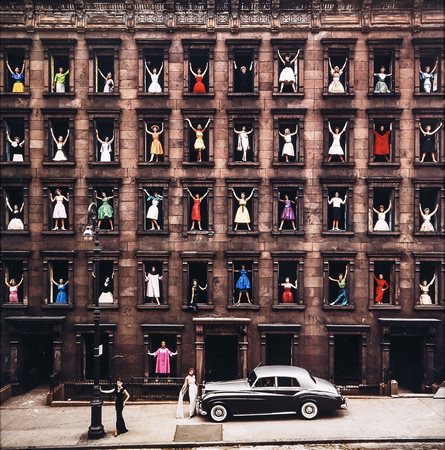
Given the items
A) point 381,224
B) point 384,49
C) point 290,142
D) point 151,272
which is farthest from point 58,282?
point 384,49

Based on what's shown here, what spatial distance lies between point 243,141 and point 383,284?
9476 mm

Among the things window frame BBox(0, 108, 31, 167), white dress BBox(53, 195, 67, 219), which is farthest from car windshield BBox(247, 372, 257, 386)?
window frame BBox(0, 108, 31, 167)

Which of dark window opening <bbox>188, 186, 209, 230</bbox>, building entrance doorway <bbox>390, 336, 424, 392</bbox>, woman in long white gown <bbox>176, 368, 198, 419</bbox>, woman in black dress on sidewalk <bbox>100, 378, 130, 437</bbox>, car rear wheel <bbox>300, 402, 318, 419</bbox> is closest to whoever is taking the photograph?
woman in black dress on sidewalk <bbox>100, 378, 130, 437</bbox>

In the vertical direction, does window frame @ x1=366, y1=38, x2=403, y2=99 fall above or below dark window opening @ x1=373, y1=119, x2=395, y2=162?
above

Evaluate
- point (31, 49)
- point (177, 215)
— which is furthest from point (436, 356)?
point (31, 49)

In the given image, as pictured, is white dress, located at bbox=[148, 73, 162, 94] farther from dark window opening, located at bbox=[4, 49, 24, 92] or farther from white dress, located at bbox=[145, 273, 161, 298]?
white dress, located at bbox=[145, 273, 161, 298]

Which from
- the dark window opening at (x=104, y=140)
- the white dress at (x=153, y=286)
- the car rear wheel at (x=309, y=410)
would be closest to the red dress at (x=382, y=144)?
the car rear wheel at (x=309, y=410)

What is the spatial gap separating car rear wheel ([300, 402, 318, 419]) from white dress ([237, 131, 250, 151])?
38.1 ft

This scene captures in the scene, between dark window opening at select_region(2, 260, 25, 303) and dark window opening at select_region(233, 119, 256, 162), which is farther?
dark window opening at select_region(2, 260, 25, 303)

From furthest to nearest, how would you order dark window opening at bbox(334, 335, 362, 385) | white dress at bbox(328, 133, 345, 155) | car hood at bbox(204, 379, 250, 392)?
dark window opening at bbox(334, 335, 362, 385) < white dress at bbox(328, 133, 345, 155) < car hood at bbox(204, 379, 250, 392)

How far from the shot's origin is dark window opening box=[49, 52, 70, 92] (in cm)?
2389

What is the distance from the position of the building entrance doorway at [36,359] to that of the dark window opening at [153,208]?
291 inches

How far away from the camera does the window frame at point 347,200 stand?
77.1 feet

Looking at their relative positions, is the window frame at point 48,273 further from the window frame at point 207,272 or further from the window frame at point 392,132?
the window frame at point 392,132
